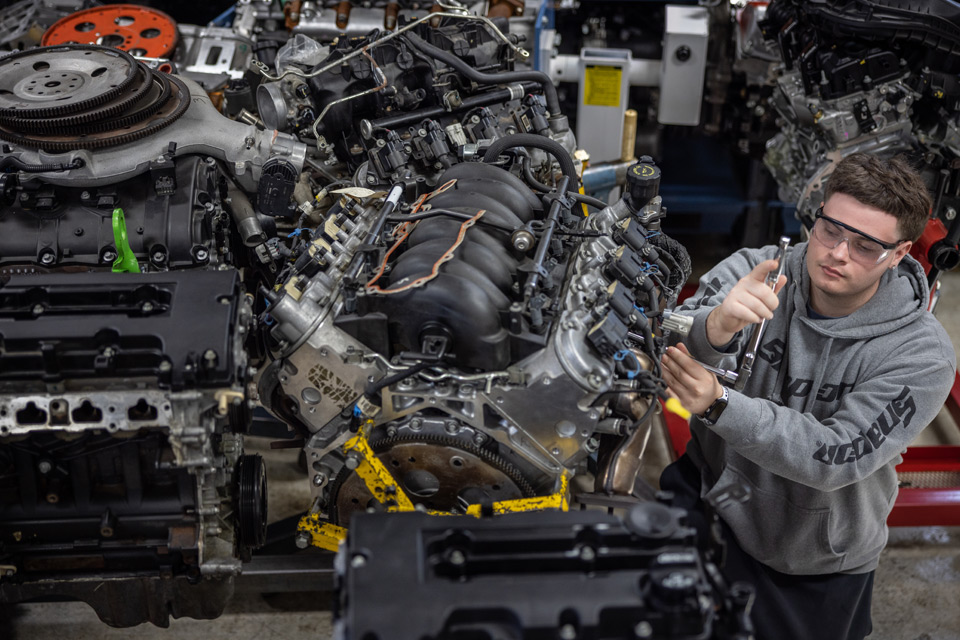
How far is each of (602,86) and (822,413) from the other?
2730 mm

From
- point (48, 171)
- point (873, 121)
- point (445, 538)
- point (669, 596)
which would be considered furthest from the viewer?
point (873, 121)

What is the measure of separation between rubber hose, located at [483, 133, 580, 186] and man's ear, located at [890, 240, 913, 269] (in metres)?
1.05

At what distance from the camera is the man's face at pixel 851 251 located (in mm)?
2621

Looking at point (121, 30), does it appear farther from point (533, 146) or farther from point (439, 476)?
point (439, 476)

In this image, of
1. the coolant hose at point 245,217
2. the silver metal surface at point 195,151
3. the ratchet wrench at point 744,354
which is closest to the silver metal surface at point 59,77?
the silver metal surface at point 195,151

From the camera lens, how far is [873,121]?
435 cm

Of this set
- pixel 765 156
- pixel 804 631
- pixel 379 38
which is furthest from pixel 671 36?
pixel 804 631

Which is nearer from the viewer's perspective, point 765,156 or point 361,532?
point 361,532

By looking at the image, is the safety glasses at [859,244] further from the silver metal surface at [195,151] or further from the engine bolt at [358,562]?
the silver metal surface at [195,151]

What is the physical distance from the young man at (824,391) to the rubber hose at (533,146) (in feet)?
2.02

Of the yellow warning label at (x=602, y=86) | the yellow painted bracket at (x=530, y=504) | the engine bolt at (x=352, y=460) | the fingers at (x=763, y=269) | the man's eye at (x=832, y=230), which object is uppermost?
the man's eye at (x=832, y=230)

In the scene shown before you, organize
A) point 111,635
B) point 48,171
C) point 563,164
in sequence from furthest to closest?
point 111,635 < point 563,164 < point 48,171

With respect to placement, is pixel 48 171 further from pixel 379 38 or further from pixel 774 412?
pixel 774 412

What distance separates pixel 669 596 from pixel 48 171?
2.30 metres
